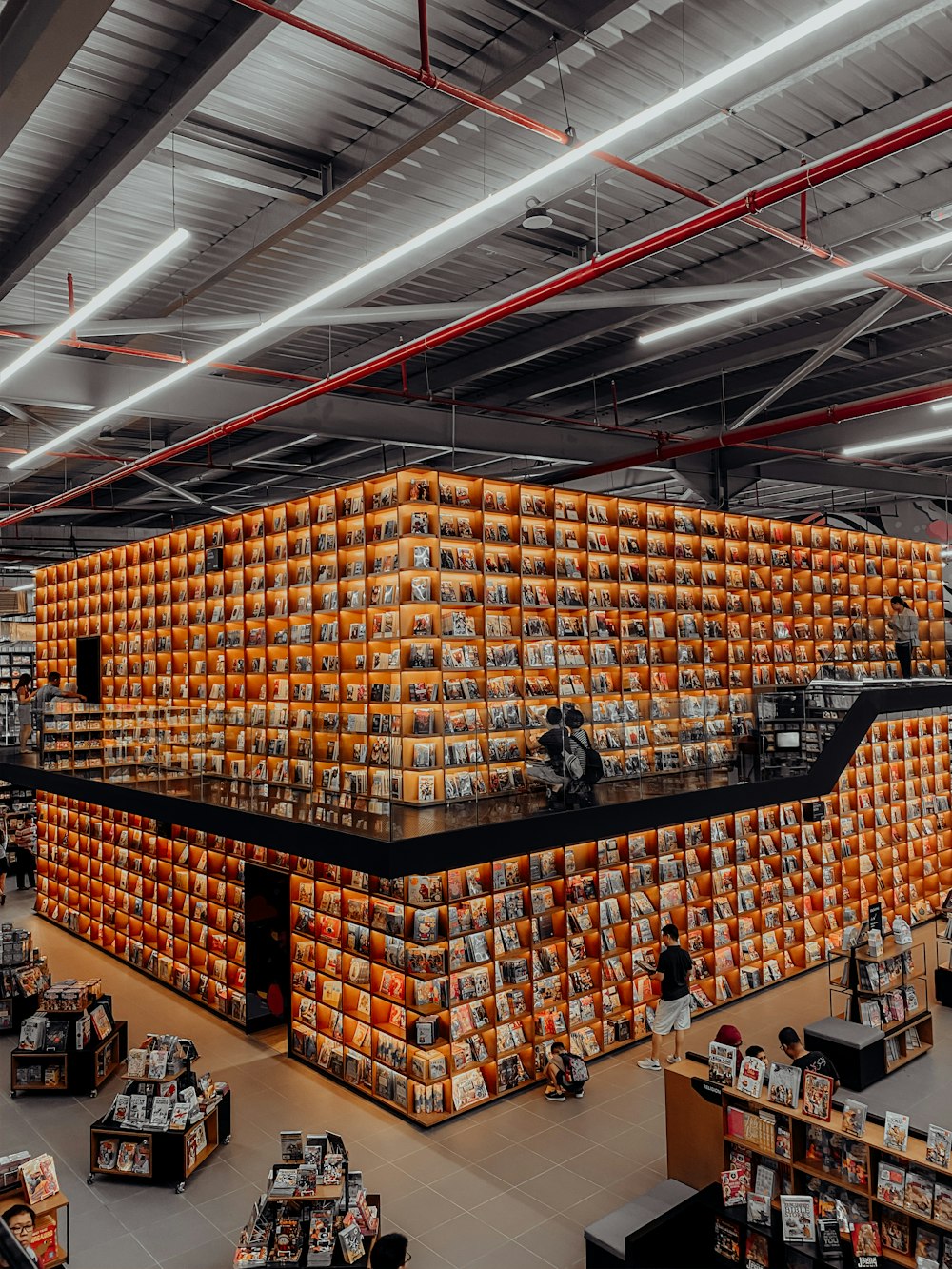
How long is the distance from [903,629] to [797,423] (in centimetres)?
571

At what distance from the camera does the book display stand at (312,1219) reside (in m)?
5.69

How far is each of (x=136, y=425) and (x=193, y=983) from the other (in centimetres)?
724

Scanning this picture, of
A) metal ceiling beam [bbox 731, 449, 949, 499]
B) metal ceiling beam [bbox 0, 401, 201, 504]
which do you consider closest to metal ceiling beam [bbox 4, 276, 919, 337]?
metal ceiling beam [bbox 0, 401, 201, 504]

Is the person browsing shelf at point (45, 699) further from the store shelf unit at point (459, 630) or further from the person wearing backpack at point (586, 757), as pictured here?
the person wearing backpack at point (586, 757)

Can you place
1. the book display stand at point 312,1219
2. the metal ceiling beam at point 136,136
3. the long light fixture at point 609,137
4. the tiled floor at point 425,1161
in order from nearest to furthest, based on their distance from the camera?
the long light fixture at point 609,137 < the metal ceiling beam at point 136,136 < the book display stand at point 312,1219 < the tiled floor at point 425,1161

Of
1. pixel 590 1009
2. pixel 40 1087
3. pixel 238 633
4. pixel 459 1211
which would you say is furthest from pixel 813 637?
pixel 40 1087

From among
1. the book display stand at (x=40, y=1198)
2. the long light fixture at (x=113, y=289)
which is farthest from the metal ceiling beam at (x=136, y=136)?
the book display stand at (x=40, y=1198)

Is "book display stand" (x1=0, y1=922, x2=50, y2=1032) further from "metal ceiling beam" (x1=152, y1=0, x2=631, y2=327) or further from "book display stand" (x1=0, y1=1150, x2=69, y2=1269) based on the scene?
"metal ceiling beam" (x1=152, y1=0, x2=631, y2=327)

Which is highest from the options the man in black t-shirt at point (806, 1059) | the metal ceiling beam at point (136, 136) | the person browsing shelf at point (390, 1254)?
the metal ceiling beam at point (136, 136)

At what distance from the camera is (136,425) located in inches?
485

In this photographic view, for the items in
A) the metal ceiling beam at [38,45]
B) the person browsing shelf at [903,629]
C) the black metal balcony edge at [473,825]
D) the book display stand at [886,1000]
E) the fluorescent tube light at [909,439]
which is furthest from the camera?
the person browsing shelf at [903,629]

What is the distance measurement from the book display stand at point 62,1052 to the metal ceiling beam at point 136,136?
22.0ft

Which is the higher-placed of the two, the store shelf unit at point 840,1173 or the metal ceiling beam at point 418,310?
the metal ceiling beam at point 418,310

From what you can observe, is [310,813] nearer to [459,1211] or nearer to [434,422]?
[459,1211]
